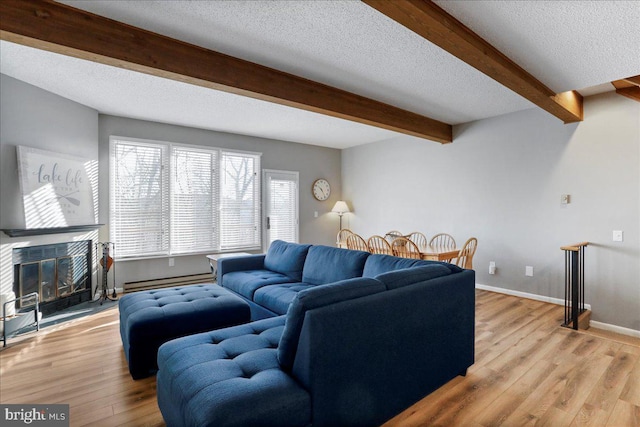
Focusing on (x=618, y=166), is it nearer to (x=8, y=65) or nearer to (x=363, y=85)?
(x=363, y=85)

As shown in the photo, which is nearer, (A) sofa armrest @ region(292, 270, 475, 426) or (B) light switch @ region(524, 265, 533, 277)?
(A) sofa armrest @ region(292, 270, 475, 426)

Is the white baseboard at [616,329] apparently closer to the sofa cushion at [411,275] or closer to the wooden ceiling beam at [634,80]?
the wooden ceiling beam at [634,80]

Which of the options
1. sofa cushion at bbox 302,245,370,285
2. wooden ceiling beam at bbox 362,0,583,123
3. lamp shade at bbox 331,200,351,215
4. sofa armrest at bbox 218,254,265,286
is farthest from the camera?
lamp shade at bbox 331,200,351,215

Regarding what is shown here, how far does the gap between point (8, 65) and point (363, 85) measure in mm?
3506

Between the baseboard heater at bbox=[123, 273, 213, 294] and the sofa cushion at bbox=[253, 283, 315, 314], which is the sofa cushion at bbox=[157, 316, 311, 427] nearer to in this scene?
the sofa cushion at bbox=[253, 283, 315, 314]

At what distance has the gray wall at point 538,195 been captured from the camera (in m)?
3.60

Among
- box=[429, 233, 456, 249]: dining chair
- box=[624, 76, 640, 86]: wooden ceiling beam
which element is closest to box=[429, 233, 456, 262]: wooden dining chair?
box=[429, 233, 456, 249]: dining chair

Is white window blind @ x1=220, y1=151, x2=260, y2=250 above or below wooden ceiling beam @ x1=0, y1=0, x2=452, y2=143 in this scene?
below

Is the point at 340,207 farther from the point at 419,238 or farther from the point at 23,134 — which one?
the point at 23,134

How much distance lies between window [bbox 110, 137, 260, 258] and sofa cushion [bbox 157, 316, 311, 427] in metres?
3.60

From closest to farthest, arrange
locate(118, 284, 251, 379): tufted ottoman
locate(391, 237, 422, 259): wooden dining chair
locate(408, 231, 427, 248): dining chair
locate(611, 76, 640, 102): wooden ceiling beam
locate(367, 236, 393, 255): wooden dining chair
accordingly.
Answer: locate(118, 284, 251, 379): tufted ottoman, locate(611, 76, 640, 102): wooden ceiling beam, locate(391, 237, 422, 259): wooden dining chair, locate(367, 236, 393, 255): wooden dining chair, locate(408, 231, 427, 248): dining chair

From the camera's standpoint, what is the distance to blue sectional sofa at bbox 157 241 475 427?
1372 mm

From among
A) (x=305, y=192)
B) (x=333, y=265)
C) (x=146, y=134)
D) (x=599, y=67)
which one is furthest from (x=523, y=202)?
(x=146, y=134)

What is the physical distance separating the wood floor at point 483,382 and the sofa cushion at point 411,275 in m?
0.78
